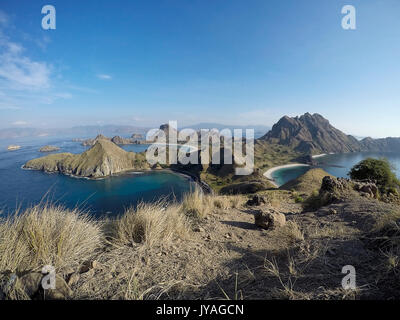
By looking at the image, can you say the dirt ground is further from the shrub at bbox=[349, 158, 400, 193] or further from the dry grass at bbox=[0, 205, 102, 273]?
the shrub at bbox=[349, 158, 400, 193]

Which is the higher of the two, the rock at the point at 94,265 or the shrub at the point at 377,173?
the rock at the point at 94,265

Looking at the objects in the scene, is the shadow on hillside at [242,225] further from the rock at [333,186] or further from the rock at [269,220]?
the rock at [333,186]

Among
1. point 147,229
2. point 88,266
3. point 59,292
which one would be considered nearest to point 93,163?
point 147,229

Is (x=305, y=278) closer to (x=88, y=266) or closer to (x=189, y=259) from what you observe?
(x=189, y=259)

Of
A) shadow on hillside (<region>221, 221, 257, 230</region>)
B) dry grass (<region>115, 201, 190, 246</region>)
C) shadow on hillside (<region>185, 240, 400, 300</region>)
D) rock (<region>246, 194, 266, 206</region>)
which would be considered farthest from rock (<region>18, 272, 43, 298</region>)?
rock (<region>246, 194, 266, 206</region>)

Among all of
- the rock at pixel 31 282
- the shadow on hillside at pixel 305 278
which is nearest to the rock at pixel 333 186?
the shadow on hillside at pixel 305 278
